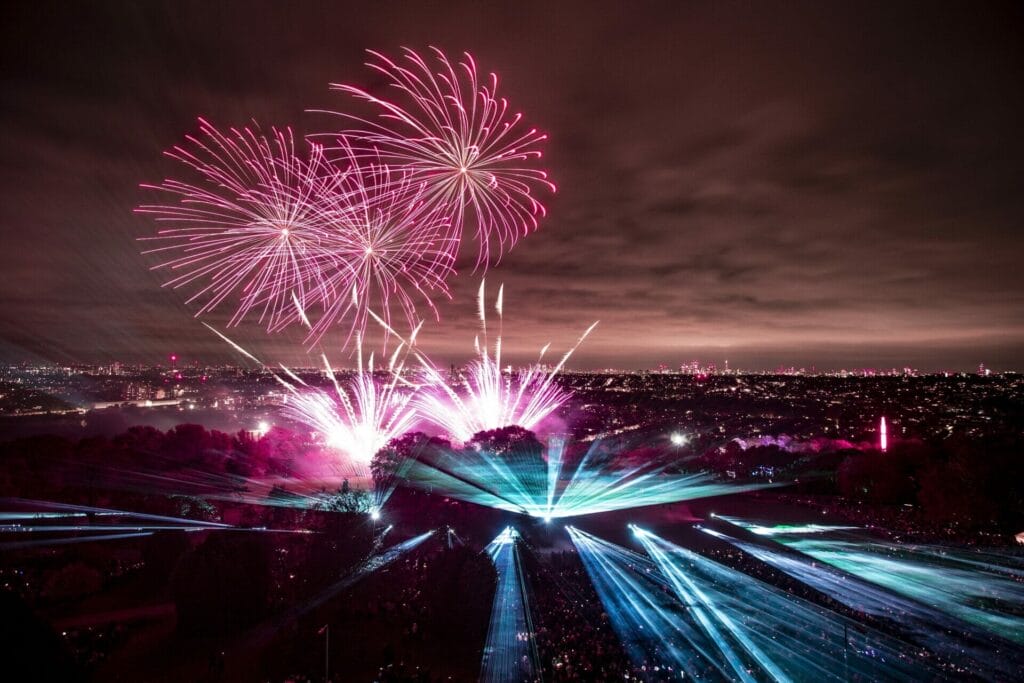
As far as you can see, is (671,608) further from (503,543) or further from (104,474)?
(104,474)

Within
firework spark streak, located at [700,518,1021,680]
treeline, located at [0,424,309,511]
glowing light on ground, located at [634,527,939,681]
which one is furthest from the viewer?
treeline, located at [0,424,309,511]

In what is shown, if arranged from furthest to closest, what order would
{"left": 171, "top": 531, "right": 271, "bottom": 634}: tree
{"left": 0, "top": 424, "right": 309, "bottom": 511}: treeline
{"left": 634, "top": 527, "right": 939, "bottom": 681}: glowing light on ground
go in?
{"left": 0, "top": 424, "right": 309, "bottom": 511}: treeline < {"left": 171, "top": 531, "right": 271, "bottom": 634}: tree < {"left": 634, "top": 527, "right": 939, "bottom": 681}: glowing light on ground

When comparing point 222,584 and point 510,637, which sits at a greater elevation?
point 222,584

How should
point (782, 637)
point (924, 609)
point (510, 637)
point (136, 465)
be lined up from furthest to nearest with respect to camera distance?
point (136, 465) < point (924, 609) < point (510, 637) < point (782, 637)

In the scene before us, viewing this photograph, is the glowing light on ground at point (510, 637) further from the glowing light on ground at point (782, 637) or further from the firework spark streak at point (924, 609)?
the firework spark streak at point (924, 609)

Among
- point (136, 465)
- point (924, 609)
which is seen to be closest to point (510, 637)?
point (924, 609)

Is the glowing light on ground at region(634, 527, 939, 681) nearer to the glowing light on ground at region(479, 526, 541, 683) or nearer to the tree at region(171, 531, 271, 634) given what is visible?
the glowing light on ground at region(479, 526, 541, 683)

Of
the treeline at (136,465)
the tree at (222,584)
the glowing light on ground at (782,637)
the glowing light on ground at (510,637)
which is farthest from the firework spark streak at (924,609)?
the treeline at (136,465)

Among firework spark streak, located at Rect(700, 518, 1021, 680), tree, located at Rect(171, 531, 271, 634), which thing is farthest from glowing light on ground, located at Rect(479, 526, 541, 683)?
firework spark streak, located at Rect(700, 518, 1021, 680)

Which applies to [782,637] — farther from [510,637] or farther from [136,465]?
[136,465]
